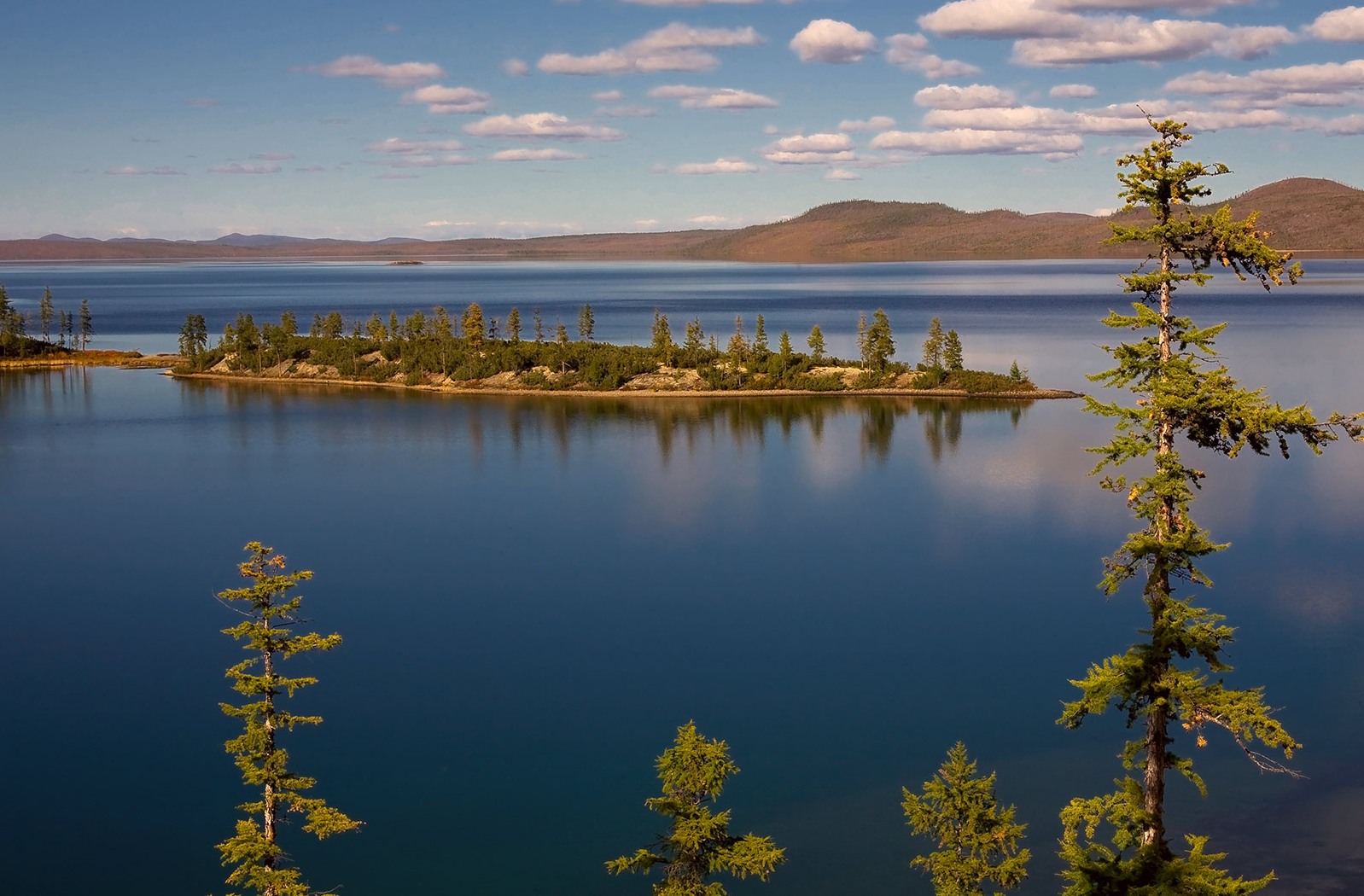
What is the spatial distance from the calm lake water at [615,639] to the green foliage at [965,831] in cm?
648

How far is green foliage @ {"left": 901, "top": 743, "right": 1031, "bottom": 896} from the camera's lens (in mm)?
20844

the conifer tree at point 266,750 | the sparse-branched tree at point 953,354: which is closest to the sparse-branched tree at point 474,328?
the sparse-branched tree at point 953,354

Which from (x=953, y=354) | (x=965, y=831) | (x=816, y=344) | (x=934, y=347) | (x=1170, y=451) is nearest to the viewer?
(x=1170, y=451)

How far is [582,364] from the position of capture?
111 metres

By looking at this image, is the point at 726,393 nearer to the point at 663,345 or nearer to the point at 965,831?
the point at 663,345

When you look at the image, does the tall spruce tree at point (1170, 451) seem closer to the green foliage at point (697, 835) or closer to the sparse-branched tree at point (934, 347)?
the green foliage at point (697, 835)

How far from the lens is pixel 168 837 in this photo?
96.4ft

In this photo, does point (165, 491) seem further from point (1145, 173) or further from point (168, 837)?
point (1145, 173)

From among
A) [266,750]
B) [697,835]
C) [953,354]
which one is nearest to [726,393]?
[953,354]

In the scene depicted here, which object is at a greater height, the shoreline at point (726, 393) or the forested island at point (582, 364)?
the forested island at point (582, 364)

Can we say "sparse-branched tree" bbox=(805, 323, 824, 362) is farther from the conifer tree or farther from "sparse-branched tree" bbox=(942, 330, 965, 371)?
the conifer tree

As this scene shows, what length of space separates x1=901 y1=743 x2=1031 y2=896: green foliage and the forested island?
260 ft

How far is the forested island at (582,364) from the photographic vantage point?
10419 cm

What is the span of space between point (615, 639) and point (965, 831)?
22.5 meters
